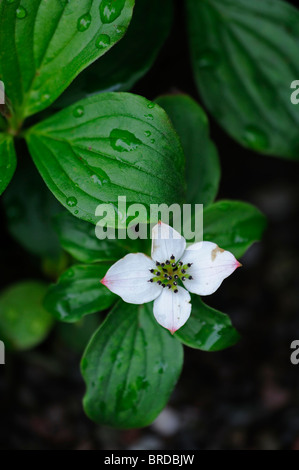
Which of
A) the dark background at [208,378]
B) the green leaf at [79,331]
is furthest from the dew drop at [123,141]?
the green leaf at [79,331]

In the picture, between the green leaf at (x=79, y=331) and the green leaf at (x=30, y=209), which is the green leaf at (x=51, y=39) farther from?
the green leaf at (x=79, y=331)

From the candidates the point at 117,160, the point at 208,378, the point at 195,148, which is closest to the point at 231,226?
the point at 195,148

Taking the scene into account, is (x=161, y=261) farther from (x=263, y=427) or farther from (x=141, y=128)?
(x=263, y=427)

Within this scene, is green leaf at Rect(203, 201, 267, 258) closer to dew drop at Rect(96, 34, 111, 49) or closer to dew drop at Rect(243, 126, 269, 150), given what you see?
dew drop at Rect(243, 126, 269, 150)

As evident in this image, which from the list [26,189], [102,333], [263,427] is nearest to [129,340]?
[102,333]

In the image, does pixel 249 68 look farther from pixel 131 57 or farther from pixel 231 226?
pixel 231 226

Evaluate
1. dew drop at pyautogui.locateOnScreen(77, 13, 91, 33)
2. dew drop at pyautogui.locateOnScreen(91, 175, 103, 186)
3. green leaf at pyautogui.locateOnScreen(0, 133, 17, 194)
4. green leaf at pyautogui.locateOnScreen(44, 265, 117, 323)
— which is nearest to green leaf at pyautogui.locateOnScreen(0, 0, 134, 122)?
dew drop at pyautogui.locateOnScreen(77, 13, 91, 33)
